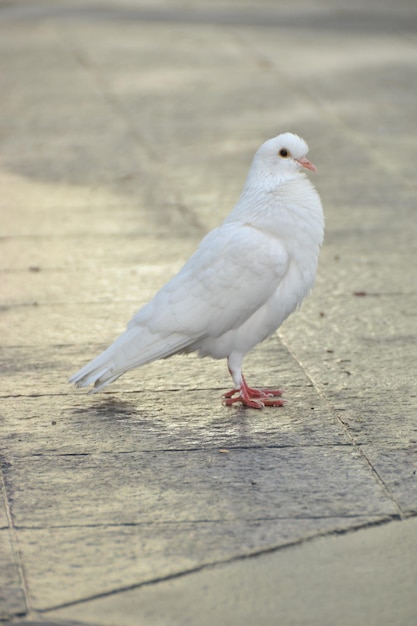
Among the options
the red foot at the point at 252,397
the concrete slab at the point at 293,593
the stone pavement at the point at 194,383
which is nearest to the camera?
the concrete slab at the point at 293,593

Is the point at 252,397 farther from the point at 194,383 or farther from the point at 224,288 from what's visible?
the point at 224,288

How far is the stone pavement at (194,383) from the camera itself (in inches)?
158

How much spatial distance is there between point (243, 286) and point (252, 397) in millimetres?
589

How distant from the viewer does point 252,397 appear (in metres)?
5.64

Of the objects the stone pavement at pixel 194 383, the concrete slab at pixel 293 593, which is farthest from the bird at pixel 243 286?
the concrete slab at pixel 293 593

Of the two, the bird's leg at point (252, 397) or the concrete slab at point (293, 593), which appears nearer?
the concrete slab at point (293, 593)

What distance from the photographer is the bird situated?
5457mm

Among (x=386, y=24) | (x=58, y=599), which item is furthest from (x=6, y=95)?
(x=58, y=599)

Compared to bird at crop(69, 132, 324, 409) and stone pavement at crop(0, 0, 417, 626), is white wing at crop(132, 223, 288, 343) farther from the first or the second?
stone pavement at crop(0, 0, 417, 626)

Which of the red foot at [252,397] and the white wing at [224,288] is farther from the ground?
the white wing at [224,288]

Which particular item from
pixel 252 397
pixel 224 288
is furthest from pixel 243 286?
pixel 252 397

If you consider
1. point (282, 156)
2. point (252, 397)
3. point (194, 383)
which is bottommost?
point (194, 383)

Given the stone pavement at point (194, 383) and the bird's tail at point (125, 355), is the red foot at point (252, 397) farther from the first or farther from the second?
the bird's tail at point (125, 355)

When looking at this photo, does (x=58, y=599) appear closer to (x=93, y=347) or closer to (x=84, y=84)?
(x=93, y=347)
